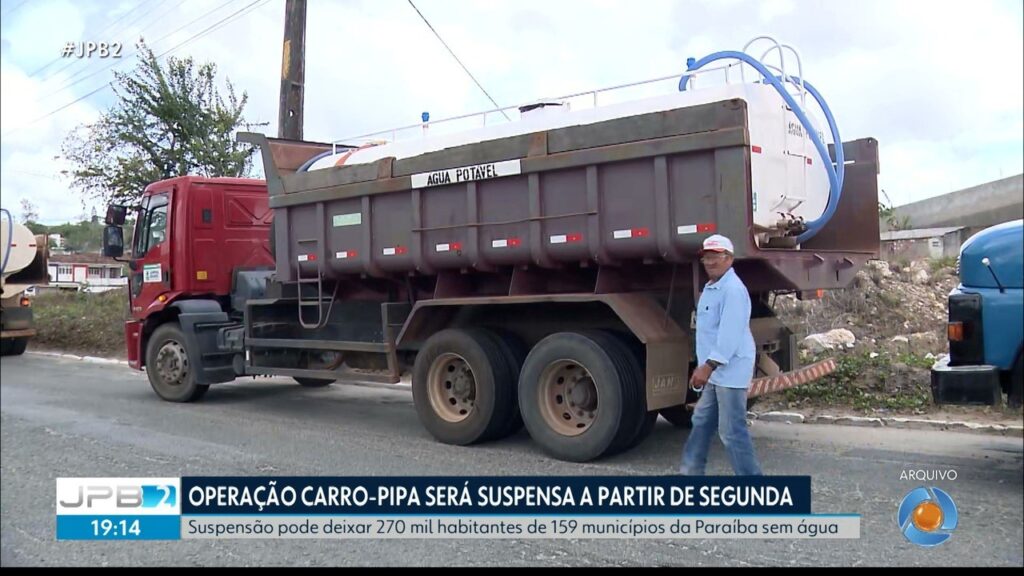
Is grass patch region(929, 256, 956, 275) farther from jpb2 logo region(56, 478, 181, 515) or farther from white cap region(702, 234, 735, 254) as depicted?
jpb2 logo region(56, 478, 181, 515)

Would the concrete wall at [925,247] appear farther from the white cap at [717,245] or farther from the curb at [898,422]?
the curb at [898,422]

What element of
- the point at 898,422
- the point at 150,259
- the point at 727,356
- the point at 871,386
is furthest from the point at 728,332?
the point at 150,259

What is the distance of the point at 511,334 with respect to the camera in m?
6.93

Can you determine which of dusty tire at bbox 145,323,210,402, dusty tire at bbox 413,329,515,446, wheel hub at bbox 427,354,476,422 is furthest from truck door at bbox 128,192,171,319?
wheel hub at bbox 427,354,476,422

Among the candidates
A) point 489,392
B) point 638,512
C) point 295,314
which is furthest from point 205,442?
point 638,512

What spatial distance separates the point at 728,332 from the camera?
4121mm

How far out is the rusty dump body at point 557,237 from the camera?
549cm

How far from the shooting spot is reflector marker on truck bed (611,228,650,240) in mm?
5746

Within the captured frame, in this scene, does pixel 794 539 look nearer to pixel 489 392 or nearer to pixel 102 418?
pixel 489 392

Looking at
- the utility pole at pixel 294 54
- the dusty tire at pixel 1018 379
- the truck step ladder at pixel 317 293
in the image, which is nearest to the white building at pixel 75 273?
the utility pole at pixel 294 54

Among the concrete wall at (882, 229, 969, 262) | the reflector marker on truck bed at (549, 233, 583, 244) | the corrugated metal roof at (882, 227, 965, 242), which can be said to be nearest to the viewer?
the corrugated metal roof at (882, 227, 965, 242)

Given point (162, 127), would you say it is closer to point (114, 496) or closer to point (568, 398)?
point (114, 496)

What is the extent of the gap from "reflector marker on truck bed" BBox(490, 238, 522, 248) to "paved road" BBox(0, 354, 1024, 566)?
66.3 inches

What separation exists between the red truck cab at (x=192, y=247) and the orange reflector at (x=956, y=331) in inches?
292
